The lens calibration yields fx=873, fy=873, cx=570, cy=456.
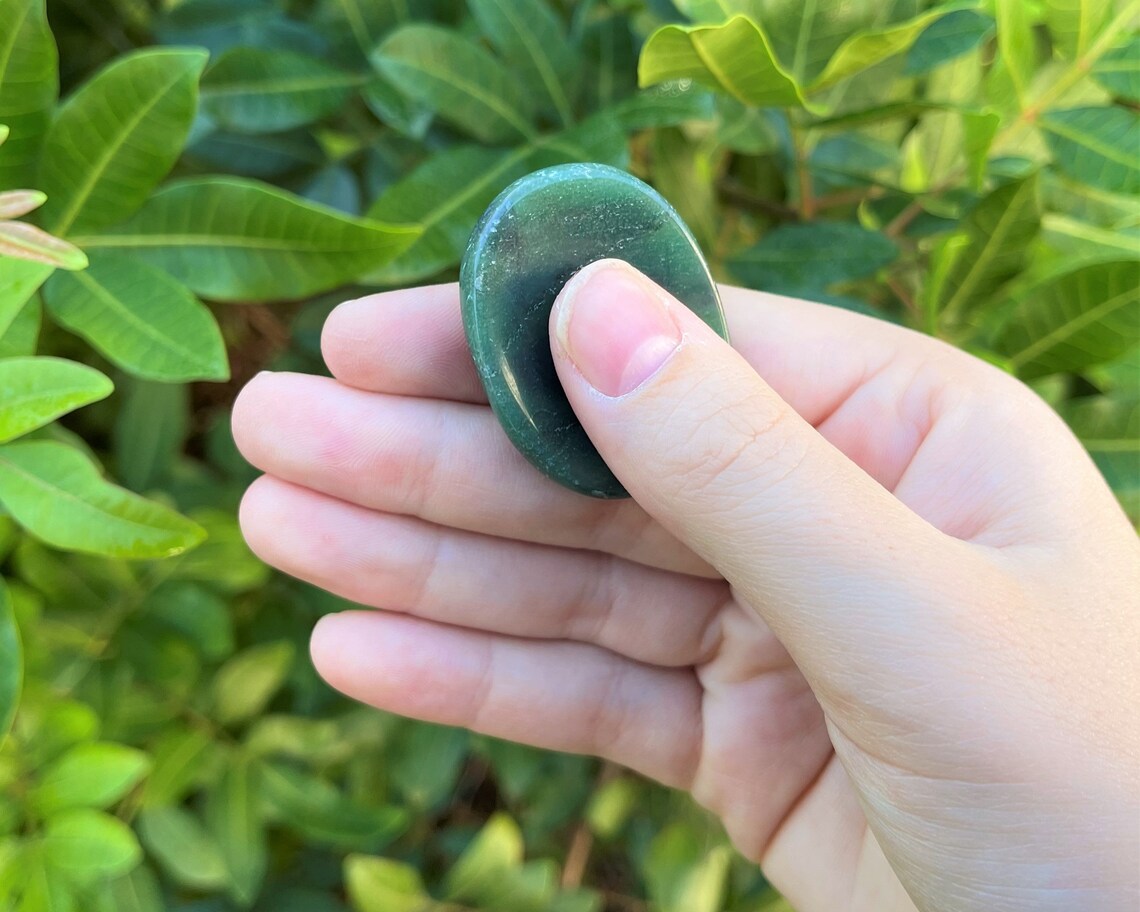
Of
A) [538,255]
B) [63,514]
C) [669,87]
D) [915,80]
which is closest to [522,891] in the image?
[63,514]

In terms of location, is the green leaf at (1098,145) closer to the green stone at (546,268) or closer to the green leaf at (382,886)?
the green stone at (546,268)

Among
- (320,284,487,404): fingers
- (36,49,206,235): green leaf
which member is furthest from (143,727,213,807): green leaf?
(36,49,206,235): green leaf

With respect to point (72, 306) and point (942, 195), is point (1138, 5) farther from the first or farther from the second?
point (72, 306)

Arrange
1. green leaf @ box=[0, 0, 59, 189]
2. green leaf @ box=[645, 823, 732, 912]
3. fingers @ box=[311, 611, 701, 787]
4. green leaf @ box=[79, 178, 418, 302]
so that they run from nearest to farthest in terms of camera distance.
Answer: green leaf @ box=[0, 0, 59, 189]
green leaf @ box=[79, 178, 418, 302]
fingers @ box=[311, 611, 701, 787]
green leaf @ box=[645, 823, 732, 912]

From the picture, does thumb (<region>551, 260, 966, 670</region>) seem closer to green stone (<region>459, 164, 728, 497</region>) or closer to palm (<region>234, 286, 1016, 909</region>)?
green stone (<region>459, 164, 728, 497</region>)

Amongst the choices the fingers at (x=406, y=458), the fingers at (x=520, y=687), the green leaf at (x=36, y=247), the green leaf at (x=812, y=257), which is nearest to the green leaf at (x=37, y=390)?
the green leaf at (x=36, y=247)

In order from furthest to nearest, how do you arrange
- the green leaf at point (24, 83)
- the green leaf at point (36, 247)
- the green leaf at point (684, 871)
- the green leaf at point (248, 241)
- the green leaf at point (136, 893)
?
the green leaf at point (684, 871) < the green leaf at point (136, 893) < the green leaf at point (248, 241) < the green leaf at point (24, 83) < the green leaf at point (36, 247)
